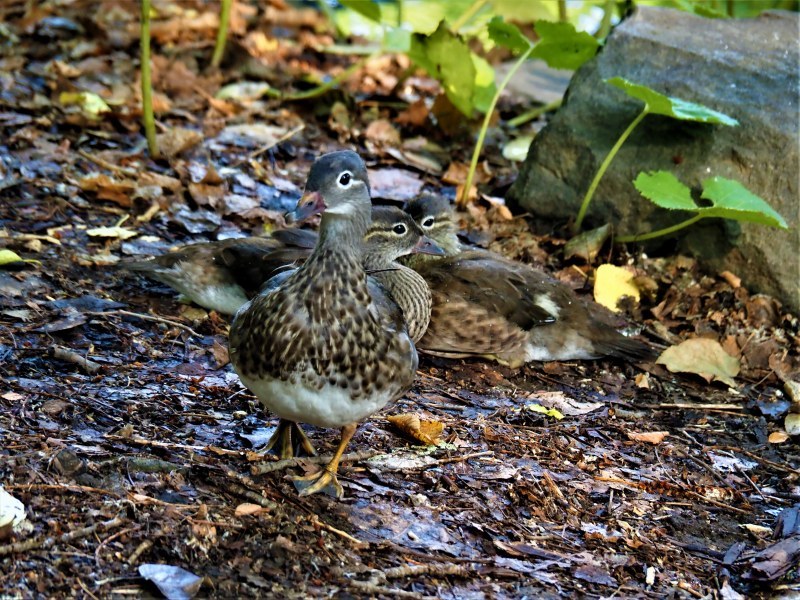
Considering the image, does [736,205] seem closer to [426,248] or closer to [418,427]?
[426,248]

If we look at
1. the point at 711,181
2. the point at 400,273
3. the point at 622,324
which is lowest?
the point at 622,324

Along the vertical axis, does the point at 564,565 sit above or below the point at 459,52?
below

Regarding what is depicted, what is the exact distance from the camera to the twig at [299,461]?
12.1 ft

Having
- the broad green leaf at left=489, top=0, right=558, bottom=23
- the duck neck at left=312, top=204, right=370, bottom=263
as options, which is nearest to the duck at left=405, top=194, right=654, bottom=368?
the duck neck at left=312, top=204, right=370, bottom=263

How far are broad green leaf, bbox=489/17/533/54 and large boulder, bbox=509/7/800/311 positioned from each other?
46 centimetres

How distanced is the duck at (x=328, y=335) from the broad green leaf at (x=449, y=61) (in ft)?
11.7

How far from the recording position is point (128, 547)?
121 inches

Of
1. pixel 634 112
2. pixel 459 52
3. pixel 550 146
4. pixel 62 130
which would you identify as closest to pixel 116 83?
pixel 62 130

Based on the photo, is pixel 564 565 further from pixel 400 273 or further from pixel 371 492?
pixel 400 273

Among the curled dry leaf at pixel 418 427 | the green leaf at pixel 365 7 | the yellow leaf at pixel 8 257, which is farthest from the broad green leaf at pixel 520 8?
the curled dry leaf at pixel 418 427

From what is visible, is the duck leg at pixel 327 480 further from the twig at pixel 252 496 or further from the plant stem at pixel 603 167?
the plant stem at pixel 603 167

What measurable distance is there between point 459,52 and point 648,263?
196 cm

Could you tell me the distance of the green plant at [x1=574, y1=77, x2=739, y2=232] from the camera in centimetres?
577

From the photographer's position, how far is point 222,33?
26.8ft
